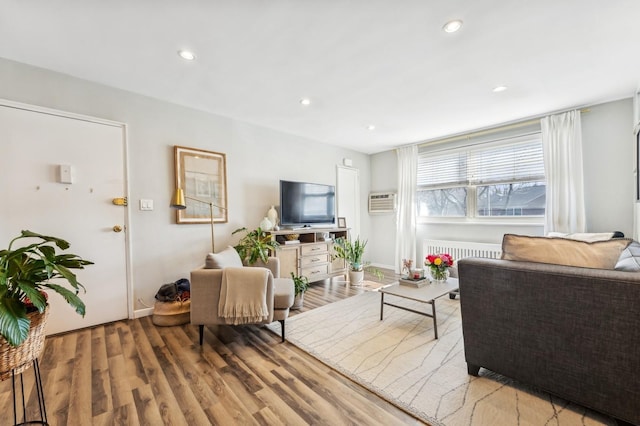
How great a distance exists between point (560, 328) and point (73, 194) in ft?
12.3

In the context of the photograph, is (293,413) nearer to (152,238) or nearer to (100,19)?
(152,238)

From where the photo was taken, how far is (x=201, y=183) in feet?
10.3

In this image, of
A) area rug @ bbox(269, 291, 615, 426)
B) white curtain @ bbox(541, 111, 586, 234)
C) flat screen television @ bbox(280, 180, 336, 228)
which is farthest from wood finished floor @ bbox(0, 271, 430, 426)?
white curtain @ bbox(541, 111, 586, 234)

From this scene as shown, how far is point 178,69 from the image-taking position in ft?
7.52

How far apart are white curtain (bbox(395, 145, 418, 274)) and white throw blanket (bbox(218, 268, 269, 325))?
3357mm

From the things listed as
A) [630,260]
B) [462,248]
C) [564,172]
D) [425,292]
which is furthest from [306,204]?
[564,172]

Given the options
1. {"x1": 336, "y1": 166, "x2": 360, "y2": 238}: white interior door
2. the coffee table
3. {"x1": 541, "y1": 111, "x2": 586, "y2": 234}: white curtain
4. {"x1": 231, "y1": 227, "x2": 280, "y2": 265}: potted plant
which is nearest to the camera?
the coffee table

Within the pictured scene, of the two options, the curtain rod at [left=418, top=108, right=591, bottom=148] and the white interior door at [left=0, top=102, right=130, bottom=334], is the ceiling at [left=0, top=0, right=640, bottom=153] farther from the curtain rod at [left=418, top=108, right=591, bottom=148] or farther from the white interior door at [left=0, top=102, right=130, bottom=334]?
the white interior door at [left=0, top=102, right=130, bottom=334]

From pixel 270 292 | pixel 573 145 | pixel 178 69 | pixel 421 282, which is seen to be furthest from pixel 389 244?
pixel 178 69

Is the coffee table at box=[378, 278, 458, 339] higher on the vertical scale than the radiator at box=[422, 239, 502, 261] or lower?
lower

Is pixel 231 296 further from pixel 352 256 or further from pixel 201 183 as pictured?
pixel 352 256

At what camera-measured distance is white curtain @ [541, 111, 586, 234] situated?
125 inches

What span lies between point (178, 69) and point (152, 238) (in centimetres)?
171

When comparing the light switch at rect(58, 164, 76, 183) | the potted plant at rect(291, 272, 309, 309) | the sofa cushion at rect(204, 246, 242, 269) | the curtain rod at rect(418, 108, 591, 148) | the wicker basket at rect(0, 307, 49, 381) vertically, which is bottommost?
the potted plant at rect(291, 272, 309, 309)
